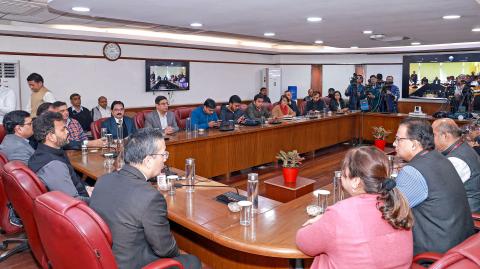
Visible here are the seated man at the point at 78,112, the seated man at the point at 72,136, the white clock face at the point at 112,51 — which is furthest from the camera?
the white clock face at the point at 112,51

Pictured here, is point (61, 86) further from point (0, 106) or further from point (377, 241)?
point (377, 241)

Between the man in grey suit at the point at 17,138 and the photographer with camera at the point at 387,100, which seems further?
the photographer with camera at the point at 387,100

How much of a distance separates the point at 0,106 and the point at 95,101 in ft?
6.68

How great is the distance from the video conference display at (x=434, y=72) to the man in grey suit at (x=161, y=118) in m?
7.85

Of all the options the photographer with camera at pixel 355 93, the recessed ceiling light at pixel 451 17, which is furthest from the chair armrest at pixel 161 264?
the photographer with camera at pixel 355 93

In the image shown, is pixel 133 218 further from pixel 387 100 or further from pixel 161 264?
pixel 387 100

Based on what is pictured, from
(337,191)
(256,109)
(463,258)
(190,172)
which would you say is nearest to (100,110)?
(256,109)

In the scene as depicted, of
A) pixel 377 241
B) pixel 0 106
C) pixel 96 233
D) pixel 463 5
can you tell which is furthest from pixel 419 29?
pixel 0 106

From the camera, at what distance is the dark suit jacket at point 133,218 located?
1610 millimetres

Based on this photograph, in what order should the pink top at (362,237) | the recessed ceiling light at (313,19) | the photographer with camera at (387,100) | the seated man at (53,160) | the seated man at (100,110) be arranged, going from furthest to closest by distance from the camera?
the photographer with camera at (387,100), the seated man at (100,110), the recessed ceiling light at (313,19), the seated man at (53,160), the pink top at (362,237)

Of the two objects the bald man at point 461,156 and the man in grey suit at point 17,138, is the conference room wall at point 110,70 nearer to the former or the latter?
the man in grey suit at point 17,138

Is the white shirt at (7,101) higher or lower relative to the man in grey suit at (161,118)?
higher

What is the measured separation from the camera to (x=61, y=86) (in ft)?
22.6

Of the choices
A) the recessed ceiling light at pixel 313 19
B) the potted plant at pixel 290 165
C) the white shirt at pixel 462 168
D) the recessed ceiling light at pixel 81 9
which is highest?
the recessed ceiling light at pixel 313 19
